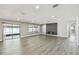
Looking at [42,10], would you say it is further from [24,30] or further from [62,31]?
[24,30]

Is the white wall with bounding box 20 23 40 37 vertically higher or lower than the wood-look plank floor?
higher

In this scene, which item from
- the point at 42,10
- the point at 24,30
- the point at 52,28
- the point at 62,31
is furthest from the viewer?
the point at 24,30

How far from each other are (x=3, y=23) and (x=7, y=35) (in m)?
1.17

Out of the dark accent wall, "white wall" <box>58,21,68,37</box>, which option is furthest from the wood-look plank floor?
the dark accent wall

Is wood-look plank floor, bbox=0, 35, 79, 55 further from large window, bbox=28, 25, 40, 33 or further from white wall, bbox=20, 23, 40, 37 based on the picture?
large window, bbox=28, 25, 40, 33

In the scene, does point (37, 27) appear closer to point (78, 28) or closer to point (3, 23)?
point (3, 23)

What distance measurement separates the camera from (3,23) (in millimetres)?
8664

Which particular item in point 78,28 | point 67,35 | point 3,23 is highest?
point 3,23

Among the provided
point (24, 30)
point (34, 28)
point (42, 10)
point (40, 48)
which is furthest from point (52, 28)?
point (42, 10)

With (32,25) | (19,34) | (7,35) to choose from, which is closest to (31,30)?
(32,25)

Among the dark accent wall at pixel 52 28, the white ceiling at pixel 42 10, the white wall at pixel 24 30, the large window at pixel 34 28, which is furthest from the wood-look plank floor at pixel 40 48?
the large window at pixel 34 28

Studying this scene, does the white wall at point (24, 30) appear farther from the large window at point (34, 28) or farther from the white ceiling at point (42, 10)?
the white ceiling at point (42, 10)

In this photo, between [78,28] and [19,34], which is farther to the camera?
[19,34]
